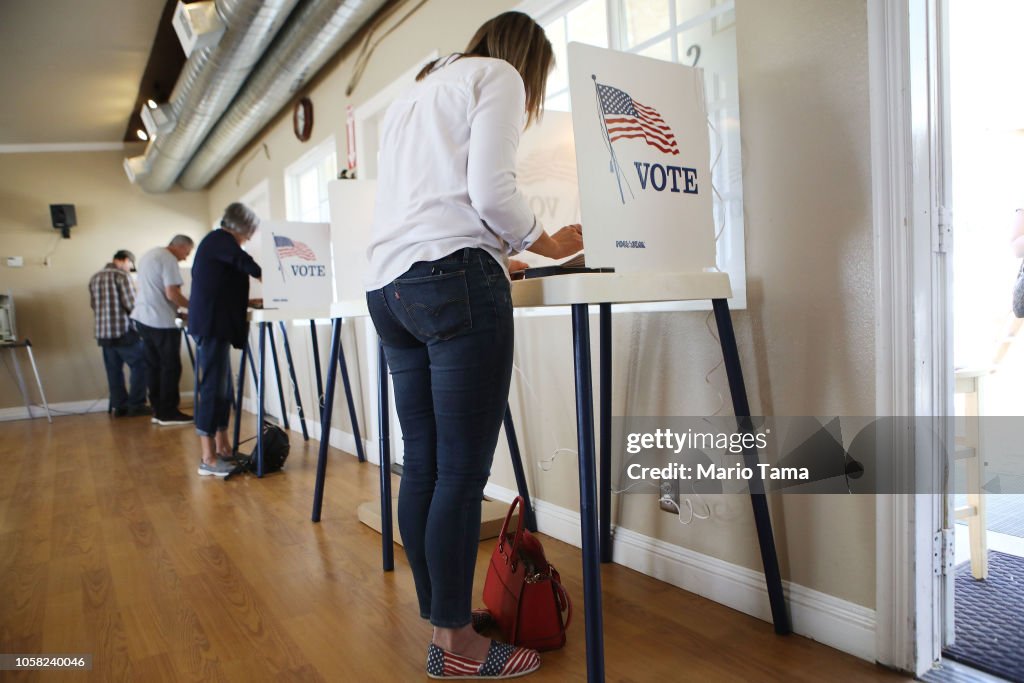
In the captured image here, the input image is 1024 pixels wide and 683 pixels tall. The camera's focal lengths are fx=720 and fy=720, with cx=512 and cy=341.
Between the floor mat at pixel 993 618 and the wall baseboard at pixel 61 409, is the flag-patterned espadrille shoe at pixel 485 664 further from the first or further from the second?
the wall baseboard at pixel 61 409

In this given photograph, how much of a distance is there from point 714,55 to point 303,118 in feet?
11.7

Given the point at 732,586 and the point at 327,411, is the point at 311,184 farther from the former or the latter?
the point at 732,586

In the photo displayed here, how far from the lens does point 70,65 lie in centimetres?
518

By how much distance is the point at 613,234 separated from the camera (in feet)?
4.83

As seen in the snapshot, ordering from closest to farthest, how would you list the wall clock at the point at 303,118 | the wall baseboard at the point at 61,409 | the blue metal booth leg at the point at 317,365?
1. the blue metal booth leg at the point at 317,365
2. the wall clock at the point at 303,118
3. the wall baseboard at the point at 61,409

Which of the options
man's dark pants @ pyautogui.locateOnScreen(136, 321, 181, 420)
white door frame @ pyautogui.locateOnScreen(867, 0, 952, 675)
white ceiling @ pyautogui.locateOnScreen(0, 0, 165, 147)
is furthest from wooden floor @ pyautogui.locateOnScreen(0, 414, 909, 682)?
white ceiling @ pyautogui.locateOnScreen(0, 0, 165, 147)

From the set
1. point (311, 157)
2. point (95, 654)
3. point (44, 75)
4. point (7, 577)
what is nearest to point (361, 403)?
point (311, 157)

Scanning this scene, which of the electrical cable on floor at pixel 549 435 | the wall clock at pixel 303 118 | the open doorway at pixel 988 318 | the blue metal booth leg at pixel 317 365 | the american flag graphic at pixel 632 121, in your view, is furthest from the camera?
the wall clock at pixel 303 118

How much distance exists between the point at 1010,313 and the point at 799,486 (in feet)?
5.24

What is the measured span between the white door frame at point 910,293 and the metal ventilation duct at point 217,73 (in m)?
2.85

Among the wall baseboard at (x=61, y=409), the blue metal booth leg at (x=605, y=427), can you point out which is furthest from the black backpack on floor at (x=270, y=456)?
the wall baseboard at (x=61, y=409)

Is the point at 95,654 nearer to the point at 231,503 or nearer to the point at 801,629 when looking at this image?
the point at 231,503

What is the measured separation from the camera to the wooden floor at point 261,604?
1.58 metres

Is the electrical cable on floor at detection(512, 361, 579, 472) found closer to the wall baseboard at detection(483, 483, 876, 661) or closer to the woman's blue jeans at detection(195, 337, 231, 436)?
the wall baseboard at detection(483, 483, 876, 661)
